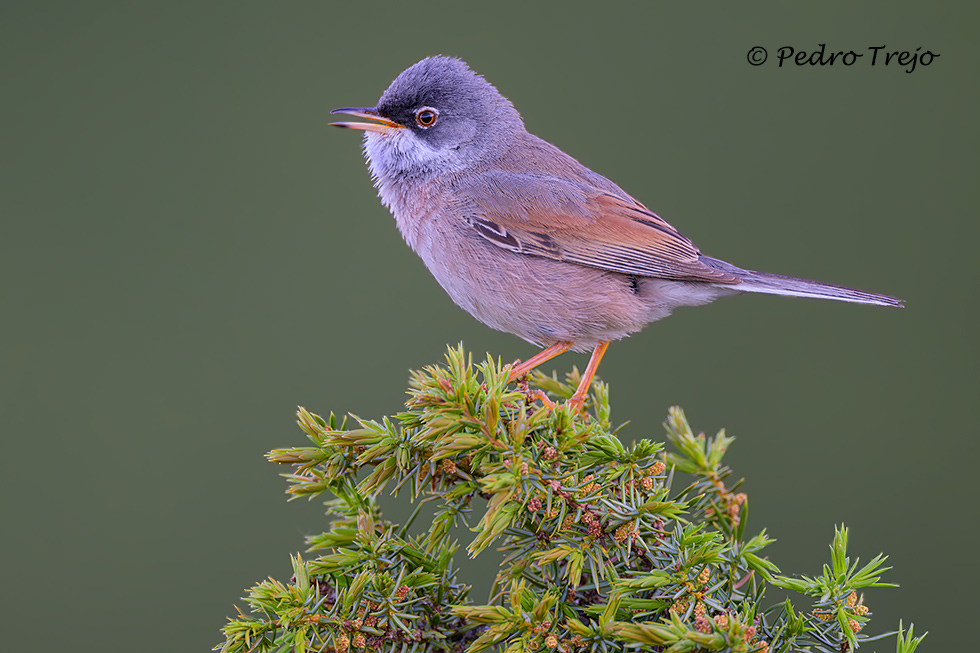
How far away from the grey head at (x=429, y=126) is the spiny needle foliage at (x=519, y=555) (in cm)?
166

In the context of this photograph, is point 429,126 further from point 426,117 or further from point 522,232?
point 522,232

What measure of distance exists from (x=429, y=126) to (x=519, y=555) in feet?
6.84

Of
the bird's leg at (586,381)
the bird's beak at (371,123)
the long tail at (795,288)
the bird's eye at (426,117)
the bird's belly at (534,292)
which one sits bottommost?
the bird's leg at (586,381)

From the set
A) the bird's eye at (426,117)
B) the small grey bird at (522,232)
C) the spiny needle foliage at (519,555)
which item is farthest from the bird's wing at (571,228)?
the spiny needle foliage at (519,555)

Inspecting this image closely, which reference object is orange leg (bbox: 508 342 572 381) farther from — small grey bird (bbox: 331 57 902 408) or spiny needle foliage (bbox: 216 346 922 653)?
spiny needle foliage (bbox: 216 346 922 653)

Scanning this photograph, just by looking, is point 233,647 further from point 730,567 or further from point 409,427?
point 730,567

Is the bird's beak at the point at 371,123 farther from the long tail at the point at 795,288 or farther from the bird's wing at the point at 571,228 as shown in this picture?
the long tail at the point at 795,288

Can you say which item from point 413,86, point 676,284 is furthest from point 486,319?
point 413,86

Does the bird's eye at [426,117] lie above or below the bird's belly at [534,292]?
above

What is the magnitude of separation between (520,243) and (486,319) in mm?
317

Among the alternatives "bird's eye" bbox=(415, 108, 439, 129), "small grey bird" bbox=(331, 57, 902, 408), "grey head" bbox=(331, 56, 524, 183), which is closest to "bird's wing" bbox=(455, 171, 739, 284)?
"small grey bird" bbox=(331, 57, 902, 408)

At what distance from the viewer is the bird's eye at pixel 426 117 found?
10.5 feet

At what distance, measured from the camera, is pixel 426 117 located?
10.5ft

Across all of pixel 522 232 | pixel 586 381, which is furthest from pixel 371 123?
pixel 586 381
